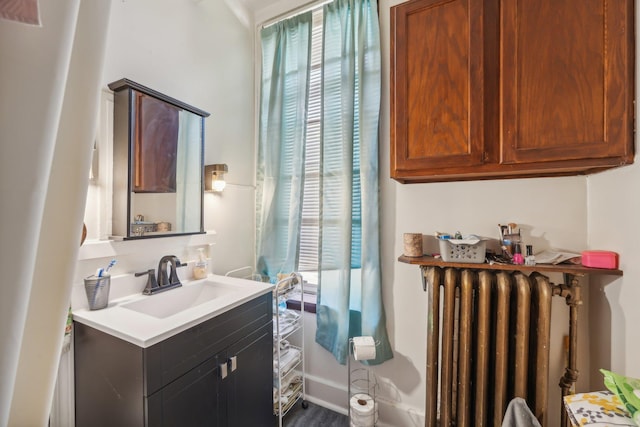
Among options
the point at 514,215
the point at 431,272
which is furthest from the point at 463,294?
the point at 514,215

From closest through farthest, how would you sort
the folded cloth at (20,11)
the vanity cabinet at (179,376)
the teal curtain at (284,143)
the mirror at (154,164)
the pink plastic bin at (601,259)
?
the folded cloth at (20,11)
the vanity cabinet at (179,376)
the pink plastic bin at (601,259)
the mirror at (154,164)
the teal curtain at (284,143)

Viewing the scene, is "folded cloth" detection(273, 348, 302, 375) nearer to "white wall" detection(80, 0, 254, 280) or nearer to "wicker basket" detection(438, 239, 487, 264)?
"white wall" detection(80, 0, 254, 280)

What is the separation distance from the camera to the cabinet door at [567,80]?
0.93 metres

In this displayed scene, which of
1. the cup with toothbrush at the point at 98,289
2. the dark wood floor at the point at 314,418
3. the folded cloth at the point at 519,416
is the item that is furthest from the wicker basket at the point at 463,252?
the cup with toothbrush at the point at 98,289

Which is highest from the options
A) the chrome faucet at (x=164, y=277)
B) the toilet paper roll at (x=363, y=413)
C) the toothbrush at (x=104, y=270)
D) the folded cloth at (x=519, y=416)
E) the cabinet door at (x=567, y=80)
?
the cabinet door at (x=567, y=80)

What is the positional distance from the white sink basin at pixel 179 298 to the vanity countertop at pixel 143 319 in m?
0.02

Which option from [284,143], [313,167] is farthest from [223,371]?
[284,143]

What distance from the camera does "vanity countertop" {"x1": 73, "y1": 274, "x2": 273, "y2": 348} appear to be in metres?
0.92

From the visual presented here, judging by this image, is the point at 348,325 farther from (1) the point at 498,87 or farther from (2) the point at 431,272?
(1) the point at 498,87

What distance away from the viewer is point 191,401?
40.5 inches

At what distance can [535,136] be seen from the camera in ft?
3.42

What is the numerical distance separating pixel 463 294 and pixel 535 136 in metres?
0.75

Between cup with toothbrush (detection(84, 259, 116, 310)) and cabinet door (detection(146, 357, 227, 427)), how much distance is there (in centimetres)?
52

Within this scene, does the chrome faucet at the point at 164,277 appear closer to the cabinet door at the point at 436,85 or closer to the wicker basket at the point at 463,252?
the cabinet door at the point at 436,85
